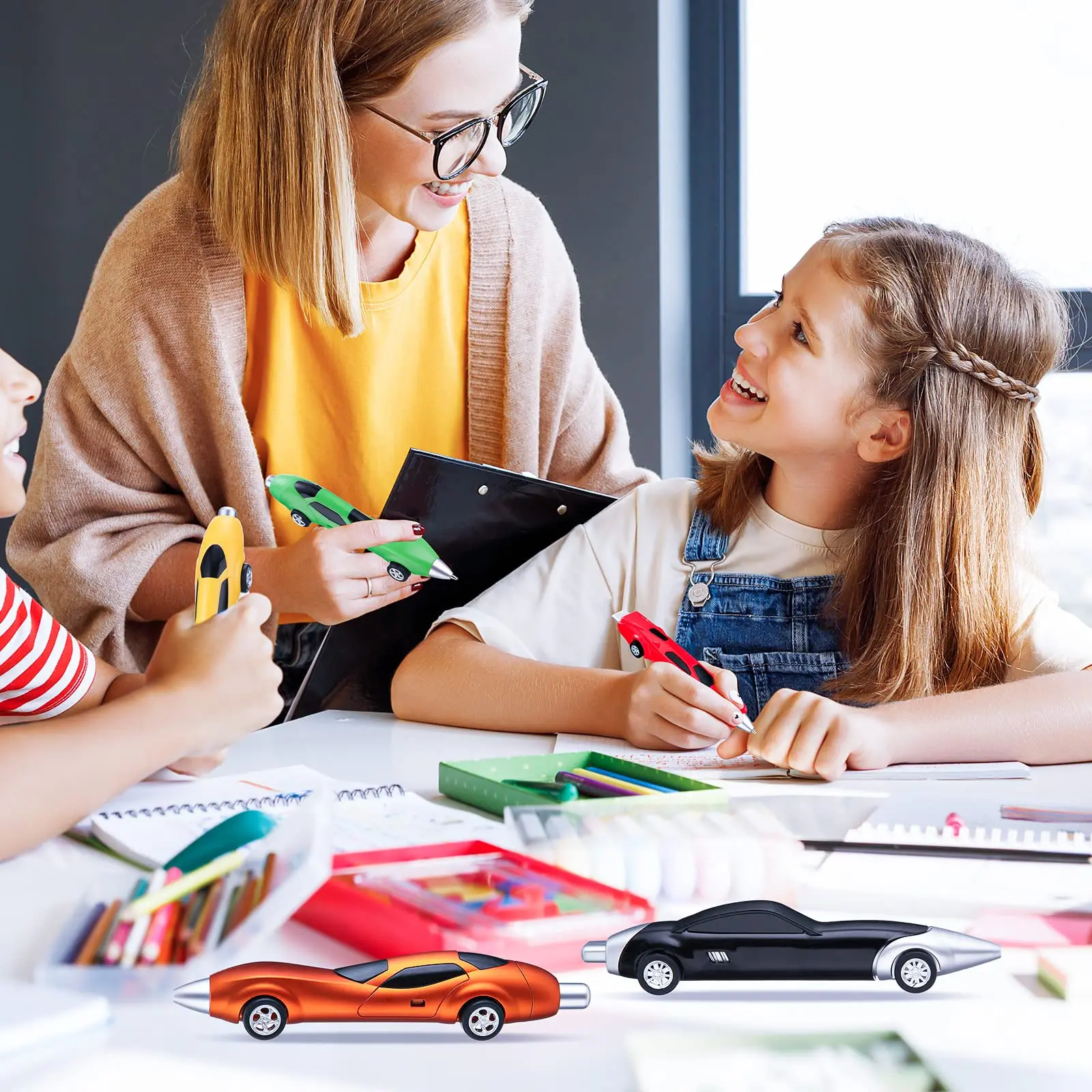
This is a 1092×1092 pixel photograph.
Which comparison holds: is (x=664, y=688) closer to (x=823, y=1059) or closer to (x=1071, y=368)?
(x=823, y=1059)

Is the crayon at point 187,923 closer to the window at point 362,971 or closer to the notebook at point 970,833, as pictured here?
the window at point 362,971

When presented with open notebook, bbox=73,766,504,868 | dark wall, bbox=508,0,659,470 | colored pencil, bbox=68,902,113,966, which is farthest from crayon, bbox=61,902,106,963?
dark wall, bbox=508,0,659,470

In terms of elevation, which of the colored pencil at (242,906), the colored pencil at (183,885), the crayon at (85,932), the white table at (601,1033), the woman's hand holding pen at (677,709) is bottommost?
the woman's hand holding pen at (677,709)

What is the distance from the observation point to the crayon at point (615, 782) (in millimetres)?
743

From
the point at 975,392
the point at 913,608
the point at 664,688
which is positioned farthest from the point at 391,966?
the point at 975,392

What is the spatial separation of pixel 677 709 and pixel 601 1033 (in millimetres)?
500

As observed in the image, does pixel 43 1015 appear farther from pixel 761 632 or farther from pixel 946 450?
pixel 946 450

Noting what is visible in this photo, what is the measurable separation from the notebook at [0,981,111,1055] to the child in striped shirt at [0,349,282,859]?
204mm

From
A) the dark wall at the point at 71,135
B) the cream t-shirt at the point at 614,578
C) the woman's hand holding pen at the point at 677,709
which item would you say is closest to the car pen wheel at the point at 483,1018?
the woman's hand holding pen at the point at 677,709

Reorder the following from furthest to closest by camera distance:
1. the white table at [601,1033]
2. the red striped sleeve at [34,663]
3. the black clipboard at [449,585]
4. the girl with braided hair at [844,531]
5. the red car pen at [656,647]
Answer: the black clipboard at [449,585] → the girl with braided hair at [844,531] → the red car pen at [656,647] → the red striped sleeve at [34,663] → the white table at [601,1033]

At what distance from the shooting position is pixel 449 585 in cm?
126

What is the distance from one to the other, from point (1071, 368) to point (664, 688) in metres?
1.43

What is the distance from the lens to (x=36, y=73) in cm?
231

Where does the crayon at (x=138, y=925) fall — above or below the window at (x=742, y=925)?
below
